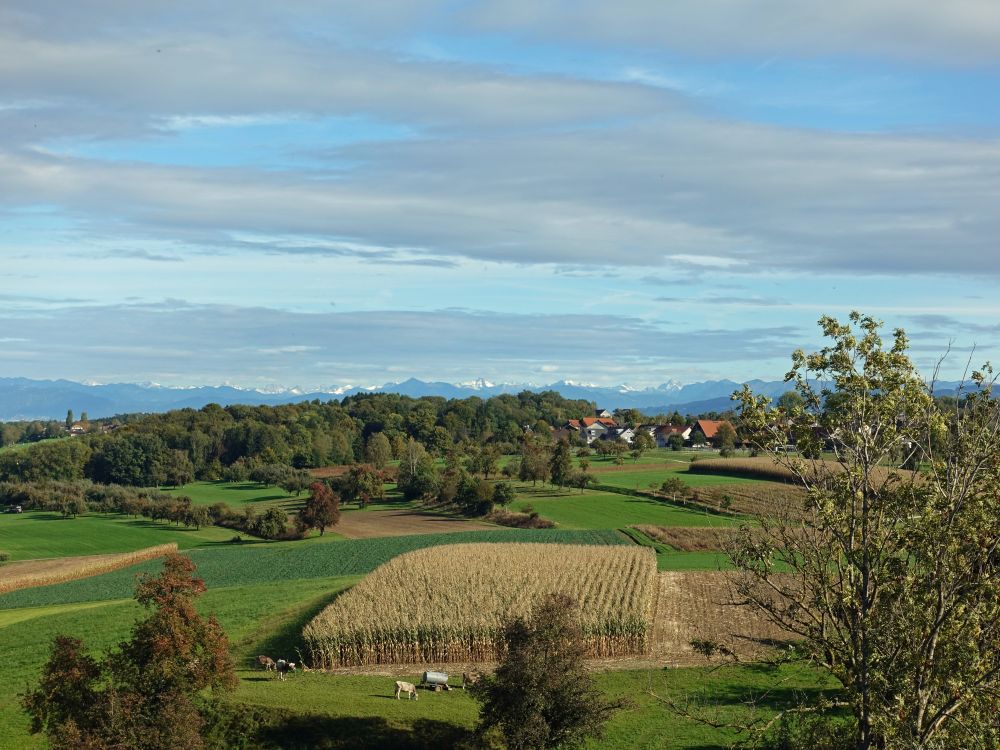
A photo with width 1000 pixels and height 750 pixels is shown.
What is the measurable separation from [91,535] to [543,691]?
271 feet

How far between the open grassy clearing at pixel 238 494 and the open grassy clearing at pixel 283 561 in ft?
94.6

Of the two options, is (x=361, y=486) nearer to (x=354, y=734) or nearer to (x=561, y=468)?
(x=561, y=468)

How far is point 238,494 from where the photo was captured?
130 meters

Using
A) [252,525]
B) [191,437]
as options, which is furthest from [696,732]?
[191,437]

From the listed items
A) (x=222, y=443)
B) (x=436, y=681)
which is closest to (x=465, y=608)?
(x=436, y=681)

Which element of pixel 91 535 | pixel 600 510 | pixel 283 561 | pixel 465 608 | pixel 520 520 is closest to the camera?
pixel 465 608

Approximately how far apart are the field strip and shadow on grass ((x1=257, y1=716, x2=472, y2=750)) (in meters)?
30.4

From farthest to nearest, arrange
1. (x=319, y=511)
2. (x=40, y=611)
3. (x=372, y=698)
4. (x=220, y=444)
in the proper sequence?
(x=220, y=444), (x=319, y=511), (x=40, y=611), (x=372, y=698)

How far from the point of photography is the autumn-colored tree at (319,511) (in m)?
90.7

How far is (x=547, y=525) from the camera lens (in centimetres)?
8919

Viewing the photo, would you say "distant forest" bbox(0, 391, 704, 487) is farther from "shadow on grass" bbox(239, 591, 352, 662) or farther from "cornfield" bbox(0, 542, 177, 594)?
"shadow on grass" bbox(239, 591, 352, 662)

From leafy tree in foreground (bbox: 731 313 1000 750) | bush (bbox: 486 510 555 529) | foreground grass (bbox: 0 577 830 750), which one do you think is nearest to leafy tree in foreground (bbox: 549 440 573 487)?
bush (bbox: 486 510 555 529)

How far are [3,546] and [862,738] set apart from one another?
9382cm

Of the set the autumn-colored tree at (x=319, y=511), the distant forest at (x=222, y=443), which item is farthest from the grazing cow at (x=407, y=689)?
the distant forest at (x=222, y=443)
